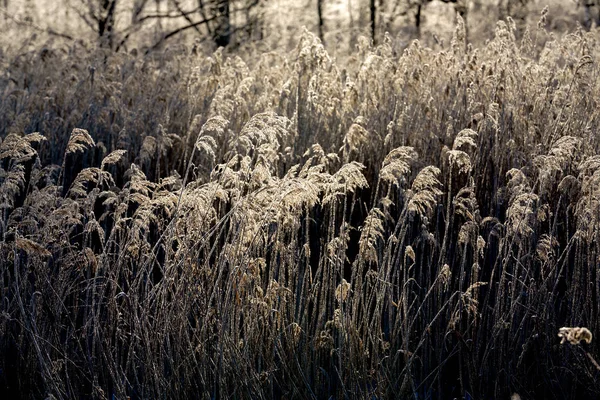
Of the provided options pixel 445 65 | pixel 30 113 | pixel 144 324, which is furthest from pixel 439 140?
pixel 30 113

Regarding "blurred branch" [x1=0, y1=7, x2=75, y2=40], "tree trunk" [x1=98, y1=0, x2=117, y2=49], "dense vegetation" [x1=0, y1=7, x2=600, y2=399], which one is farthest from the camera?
"blurred branch" [x1=0, y1=7, x2=75, y2=40]

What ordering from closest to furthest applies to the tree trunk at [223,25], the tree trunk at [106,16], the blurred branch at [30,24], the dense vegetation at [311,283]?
the dense vegetation at [311,283], the tree trunk at [106,16], the blurred branch at [30,24], the tree trunk at [223,25]

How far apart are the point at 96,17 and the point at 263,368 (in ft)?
27.3

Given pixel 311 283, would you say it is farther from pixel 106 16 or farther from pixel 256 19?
pixel 256 19

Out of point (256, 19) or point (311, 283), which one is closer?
point (311, 283)

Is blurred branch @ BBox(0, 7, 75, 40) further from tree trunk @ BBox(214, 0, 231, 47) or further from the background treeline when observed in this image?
tree trunk @ BBox(214, 0, 231, 47)

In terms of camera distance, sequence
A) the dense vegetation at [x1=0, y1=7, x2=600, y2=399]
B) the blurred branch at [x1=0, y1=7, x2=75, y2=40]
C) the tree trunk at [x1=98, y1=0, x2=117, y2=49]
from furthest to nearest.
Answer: the blurred branch at [x1=0, y1=7, x2=75, y2=40] < the tree trunk at [x1=98, y1=0, x2=117, y2=49] < the dense vegetation at [x1=0, y1=7, x2=600, y2=399]

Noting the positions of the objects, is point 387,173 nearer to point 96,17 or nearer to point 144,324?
point 144,324

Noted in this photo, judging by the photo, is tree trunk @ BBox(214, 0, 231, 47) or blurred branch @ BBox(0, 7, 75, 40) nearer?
blurred branch @ BBox(0, 7, 75, 40)

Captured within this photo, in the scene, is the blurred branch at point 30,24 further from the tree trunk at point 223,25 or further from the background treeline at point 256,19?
the tree trunk at point 223,25

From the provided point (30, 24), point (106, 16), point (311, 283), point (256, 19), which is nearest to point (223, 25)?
point (256, 19)

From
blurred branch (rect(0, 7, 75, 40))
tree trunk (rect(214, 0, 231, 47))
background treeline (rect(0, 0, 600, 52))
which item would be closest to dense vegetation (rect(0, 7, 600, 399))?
background treeline (rect(0, 0, 600, 52))

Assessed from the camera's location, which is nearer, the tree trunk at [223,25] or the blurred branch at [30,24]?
the blurred branch at [30,24]

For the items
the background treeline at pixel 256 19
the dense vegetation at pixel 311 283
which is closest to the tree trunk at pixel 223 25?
the background treeline at pixel 256 19
